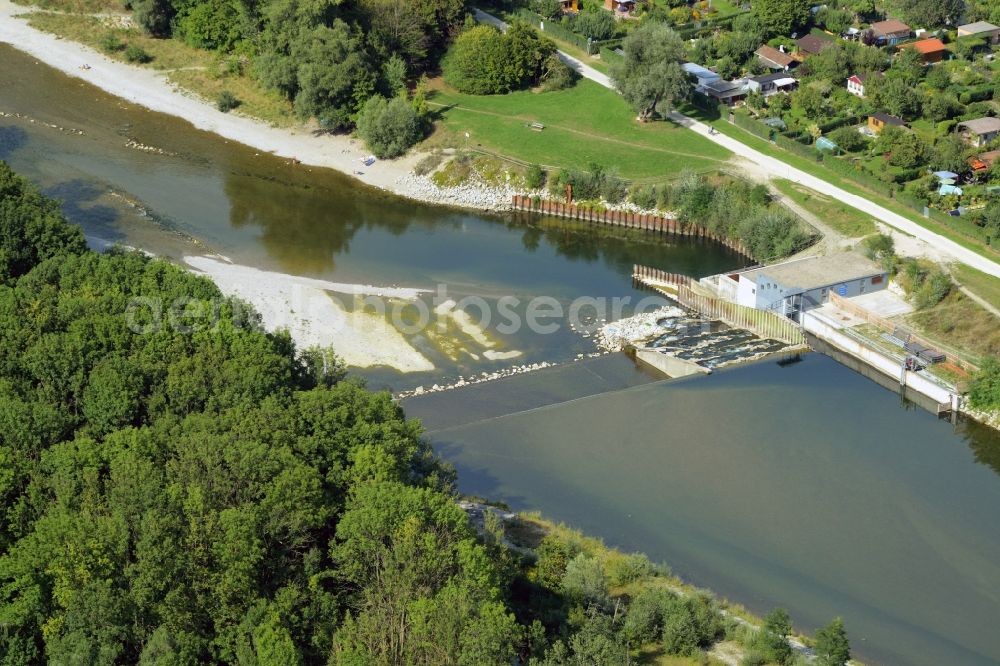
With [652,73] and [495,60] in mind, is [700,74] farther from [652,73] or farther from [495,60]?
[495,60]

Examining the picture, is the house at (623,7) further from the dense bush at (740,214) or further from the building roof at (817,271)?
the building roof at (817,271)

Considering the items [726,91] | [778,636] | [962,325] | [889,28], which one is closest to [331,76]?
[726,91]

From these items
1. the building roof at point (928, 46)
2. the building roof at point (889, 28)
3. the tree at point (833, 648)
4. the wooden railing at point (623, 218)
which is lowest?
the tree at point (833, 648)

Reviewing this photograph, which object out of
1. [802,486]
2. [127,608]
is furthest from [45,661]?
[802,486]

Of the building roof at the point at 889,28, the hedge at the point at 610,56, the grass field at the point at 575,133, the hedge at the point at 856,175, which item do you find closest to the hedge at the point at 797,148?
the hedge at the point at 856,175

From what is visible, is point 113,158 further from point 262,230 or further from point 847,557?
point 847,557

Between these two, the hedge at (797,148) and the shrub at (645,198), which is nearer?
the shrub at (645,198)

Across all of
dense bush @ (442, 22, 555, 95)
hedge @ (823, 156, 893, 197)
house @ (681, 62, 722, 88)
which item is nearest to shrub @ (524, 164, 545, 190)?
dense bush @ (442, 22, 555, 95)
